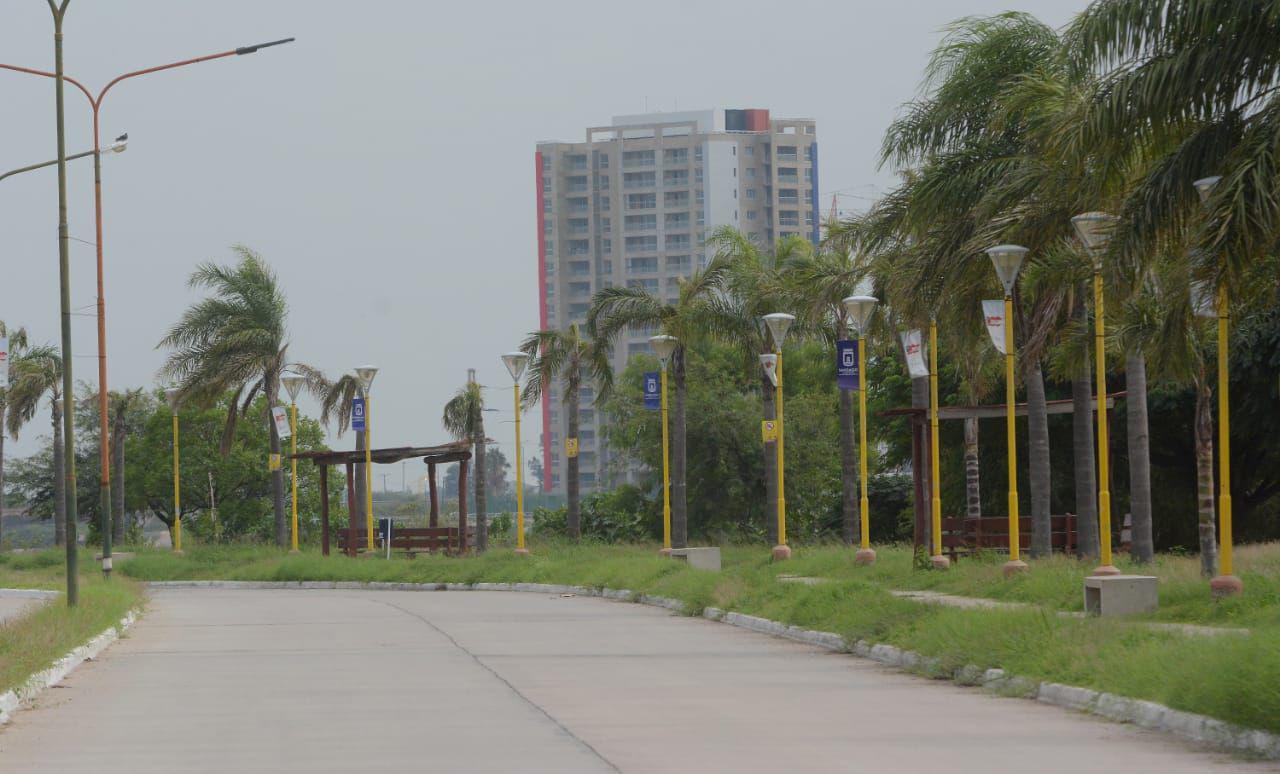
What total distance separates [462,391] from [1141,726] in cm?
5897

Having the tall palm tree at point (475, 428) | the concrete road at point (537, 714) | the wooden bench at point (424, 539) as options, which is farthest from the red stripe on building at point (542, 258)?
the concrete road at point (537, 714)

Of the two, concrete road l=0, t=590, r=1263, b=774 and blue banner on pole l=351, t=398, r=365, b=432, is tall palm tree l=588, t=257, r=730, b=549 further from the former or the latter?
concrete road l=0, t=590, r=1263, b=774

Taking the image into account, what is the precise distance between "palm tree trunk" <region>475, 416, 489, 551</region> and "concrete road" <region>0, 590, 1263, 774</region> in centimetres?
2976

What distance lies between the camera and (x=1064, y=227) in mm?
25938

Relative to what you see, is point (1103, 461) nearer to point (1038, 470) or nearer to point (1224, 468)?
point (1224, 468)

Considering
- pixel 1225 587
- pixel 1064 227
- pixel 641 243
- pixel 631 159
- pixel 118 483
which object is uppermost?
pixel 631 159

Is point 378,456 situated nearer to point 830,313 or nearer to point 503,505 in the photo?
point 830,313

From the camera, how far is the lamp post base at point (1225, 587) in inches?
736

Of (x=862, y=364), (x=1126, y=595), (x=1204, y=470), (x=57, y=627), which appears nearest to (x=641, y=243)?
(x=862, y=364)

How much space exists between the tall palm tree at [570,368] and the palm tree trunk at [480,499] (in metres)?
2.75

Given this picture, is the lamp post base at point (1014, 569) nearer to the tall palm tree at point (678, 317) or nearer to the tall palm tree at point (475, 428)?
the tall palm tree at point (678, 317)

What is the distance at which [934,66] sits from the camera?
96.9 ft

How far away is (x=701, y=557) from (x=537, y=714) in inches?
961

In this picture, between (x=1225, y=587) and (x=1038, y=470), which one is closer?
(x=1225, y=587)
